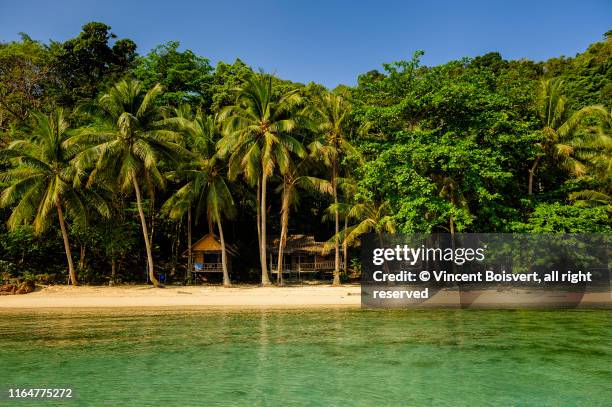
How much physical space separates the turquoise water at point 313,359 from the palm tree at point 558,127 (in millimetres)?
8081

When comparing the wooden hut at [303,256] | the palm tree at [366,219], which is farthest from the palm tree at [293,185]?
the wooden hut at [303,256]

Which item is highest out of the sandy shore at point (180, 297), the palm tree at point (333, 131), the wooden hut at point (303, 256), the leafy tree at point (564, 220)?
the palm tree at point (333, 131)

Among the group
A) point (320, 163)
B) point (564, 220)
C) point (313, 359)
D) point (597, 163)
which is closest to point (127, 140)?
point (320, 163)

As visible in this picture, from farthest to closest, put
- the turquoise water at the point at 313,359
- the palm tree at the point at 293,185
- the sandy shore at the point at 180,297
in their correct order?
the palm tree at the point at 293,185 < the sandy shore at the point at 180,297 < the turquoise water at the point at 313,359

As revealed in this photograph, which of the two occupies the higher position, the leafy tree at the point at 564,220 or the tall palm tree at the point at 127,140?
the tall palm tree at the point at 127,140

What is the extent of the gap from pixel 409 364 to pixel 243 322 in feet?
22.0

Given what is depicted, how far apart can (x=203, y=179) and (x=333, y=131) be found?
7.44m

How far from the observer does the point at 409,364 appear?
9766mm

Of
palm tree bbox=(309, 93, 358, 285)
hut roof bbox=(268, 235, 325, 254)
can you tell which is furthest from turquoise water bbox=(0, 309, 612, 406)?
hut roof bbox=(268, 235, 325, 254)

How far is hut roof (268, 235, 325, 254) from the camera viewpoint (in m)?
29.2

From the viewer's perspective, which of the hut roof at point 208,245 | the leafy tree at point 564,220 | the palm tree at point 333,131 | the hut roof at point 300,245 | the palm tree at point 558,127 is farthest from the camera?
the hut roof at point 300,245

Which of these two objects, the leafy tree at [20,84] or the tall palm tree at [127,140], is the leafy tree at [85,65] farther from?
the tall palm tree at [127,140]

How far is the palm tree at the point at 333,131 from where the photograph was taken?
1008 inches

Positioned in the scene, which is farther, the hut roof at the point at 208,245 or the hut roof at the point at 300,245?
the hut roof at the point at 300,245
